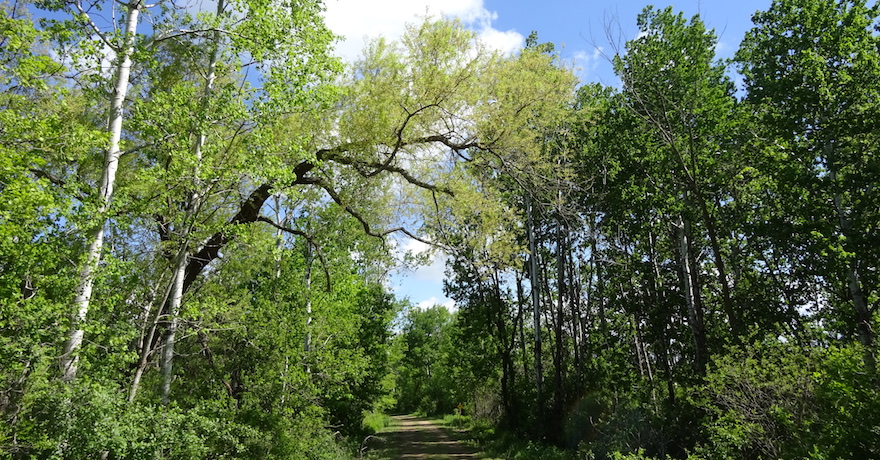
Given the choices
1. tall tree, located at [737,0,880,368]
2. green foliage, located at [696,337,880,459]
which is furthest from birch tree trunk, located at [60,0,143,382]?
tall tree, located at [737,0,880,368]

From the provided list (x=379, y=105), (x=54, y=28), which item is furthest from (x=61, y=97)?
(x=379, y=105)

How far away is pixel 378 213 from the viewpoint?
355 inches

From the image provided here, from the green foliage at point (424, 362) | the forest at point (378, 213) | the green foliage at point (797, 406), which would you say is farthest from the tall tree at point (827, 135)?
the green foliage at point (424, 362)

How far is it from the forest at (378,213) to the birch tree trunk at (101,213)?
32 millimetres

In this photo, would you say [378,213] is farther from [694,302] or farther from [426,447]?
[426,447]

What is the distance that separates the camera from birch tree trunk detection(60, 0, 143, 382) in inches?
194

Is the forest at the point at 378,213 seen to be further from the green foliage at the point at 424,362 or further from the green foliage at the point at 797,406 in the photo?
the green foliage at the point at 424,362

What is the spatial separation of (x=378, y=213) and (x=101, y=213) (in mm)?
4696

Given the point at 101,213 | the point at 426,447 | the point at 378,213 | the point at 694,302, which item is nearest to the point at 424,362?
the point at 426,447

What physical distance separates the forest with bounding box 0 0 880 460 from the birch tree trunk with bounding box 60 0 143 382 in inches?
1.3

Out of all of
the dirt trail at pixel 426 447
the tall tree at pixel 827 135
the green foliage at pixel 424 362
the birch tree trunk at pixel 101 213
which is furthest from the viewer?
the green foliage at pixel 424 362

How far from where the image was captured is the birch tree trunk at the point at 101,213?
16.2ft

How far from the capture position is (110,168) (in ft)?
18.3

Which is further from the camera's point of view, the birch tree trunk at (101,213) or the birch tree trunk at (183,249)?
the birch tree trunk at (183,249)
